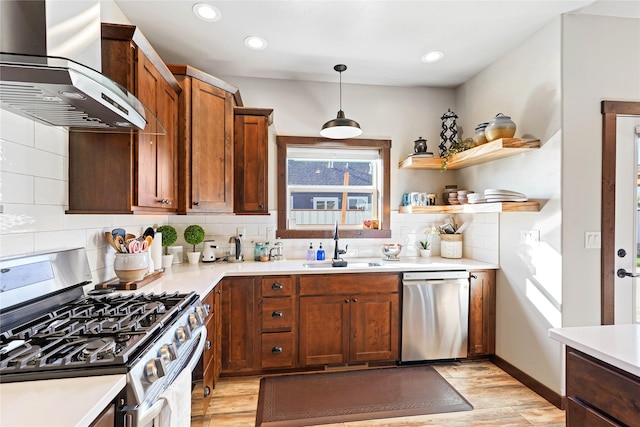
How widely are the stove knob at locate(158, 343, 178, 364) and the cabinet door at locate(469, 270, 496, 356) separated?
261cm

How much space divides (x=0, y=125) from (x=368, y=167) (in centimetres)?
300

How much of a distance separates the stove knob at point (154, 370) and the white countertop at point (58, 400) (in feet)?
0.35

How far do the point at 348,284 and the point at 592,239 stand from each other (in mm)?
1829

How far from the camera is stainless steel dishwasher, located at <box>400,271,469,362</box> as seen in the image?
2836 mm

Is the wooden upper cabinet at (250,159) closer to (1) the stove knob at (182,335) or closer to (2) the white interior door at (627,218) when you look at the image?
(1) the stove knob at (182,335)

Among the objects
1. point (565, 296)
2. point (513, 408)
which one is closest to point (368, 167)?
point (565, 296)

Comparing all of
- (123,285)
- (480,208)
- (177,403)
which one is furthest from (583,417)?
(123,285)

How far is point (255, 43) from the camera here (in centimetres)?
267

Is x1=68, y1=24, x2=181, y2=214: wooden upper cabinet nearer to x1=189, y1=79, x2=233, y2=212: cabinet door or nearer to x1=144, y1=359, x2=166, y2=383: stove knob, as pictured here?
x1=189, y1=79, x2=233, y2=212: cabinet door

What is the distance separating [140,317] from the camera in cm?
137

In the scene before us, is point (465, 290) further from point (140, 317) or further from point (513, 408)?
point (140, 317)

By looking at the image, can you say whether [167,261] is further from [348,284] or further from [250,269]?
[348,284]

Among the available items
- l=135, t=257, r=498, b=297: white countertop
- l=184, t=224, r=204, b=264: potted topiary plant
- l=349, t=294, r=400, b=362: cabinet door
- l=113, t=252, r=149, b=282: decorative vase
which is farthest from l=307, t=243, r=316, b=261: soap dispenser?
l=113, t=252, r=149, b=282: decorative vase

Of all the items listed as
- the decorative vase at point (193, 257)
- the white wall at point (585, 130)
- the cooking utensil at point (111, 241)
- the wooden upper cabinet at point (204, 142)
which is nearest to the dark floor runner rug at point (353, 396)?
the white wall at point (585, 130)
